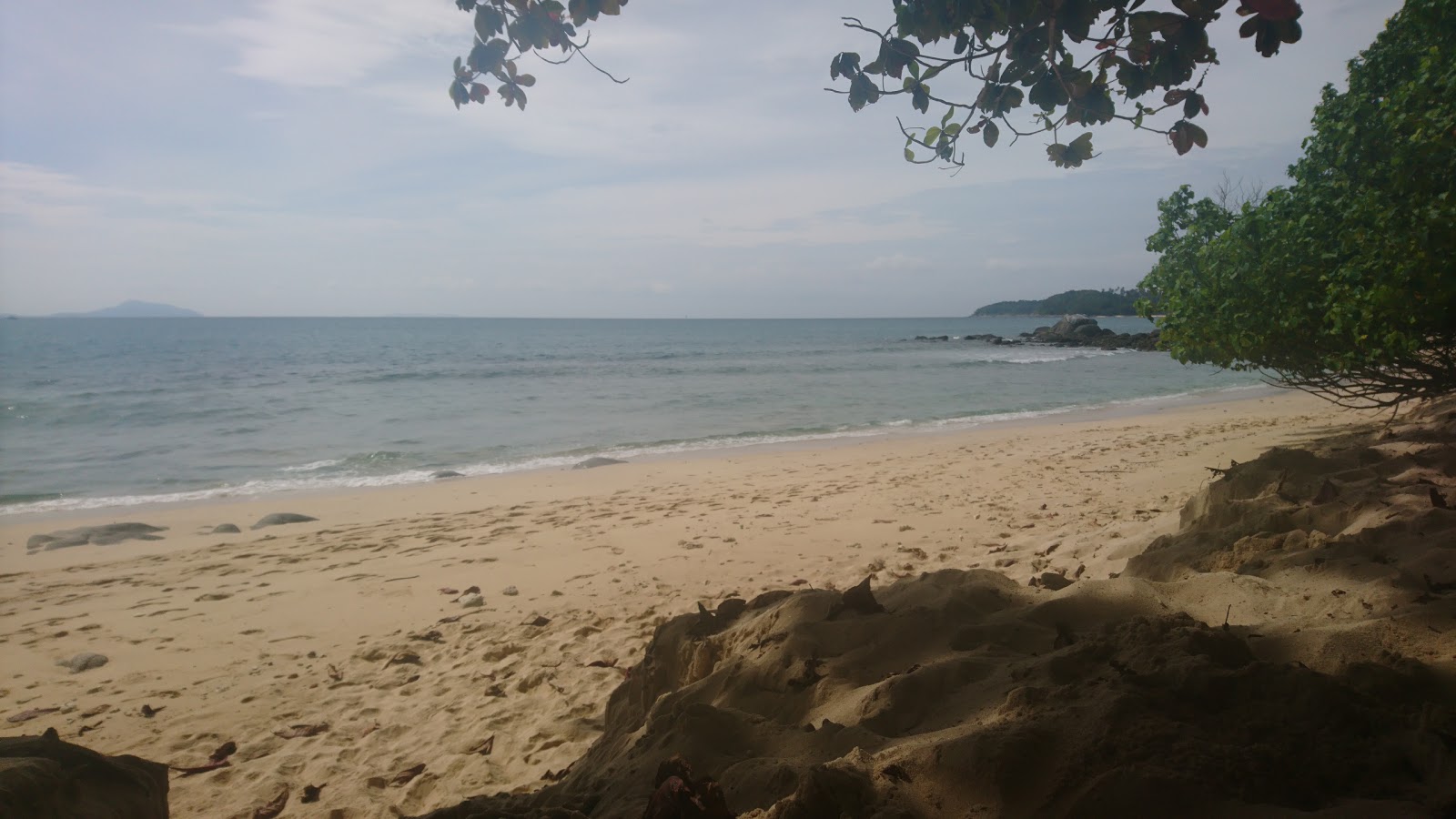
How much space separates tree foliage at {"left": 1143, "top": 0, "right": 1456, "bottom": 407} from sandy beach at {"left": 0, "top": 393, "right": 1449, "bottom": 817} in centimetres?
169

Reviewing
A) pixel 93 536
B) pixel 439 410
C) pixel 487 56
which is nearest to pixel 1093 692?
pixel 487 56

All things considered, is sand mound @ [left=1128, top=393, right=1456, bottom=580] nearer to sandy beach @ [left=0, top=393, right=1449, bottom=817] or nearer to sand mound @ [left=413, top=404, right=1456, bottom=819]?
sand mound @ [left=413, top=404, right=1456, bottom=819]

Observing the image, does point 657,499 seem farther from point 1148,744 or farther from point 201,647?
point 1148,744

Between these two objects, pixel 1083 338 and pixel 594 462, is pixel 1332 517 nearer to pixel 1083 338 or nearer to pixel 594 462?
pixel 594 462

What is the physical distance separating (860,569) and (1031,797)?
168 inches

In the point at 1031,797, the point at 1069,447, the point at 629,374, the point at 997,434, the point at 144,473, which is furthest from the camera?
the point at 629,374

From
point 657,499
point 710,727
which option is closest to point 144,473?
point 657,499

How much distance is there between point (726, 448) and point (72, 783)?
43.3 ft

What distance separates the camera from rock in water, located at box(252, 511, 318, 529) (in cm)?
930

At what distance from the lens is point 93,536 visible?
880cm

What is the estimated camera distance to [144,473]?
13297mm

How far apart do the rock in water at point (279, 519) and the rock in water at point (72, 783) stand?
24.3 ft

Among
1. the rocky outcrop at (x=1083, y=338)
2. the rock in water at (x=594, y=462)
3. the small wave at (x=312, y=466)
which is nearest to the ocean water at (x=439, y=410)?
the small wave at (x=312, y=466)

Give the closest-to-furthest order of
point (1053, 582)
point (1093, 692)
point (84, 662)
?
point (1093, 692) → point (1053, 582) → point (84, 662)
